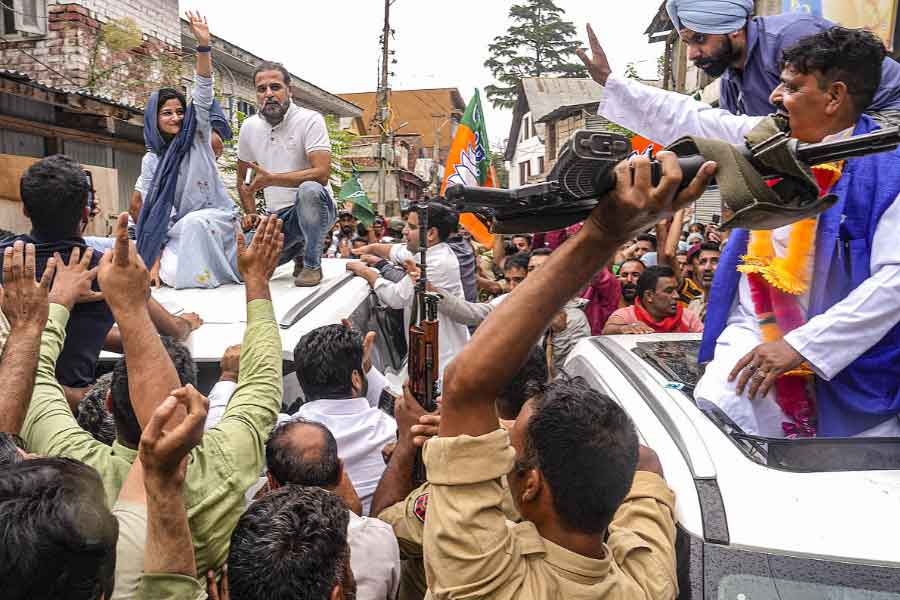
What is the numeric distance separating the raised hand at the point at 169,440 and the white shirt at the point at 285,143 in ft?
12.6

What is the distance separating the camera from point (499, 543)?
136cm

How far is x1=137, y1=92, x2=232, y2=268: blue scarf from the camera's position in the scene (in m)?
4.87

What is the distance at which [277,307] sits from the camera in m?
4.08

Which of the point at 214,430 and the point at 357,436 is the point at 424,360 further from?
the point at 357,436

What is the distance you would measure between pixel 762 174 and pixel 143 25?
14275 mm

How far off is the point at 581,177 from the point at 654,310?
3.86 m

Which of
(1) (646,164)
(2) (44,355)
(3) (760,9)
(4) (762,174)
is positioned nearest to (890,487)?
(4) (762,174)

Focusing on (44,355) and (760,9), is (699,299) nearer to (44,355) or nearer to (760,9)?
(44,355)

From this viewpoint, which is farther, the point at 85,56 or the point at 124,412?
the point at 85,56

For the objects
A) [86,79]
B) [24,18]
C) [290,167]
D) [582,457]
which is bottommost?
[582,457]

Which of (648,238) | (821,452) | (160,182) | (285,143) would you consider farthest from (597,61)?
(648,238)

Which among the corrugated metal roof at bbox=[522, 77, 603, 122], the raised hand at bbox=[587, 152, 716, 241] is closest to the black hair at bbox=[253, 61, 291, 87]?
the raised hand at bbox=[587, 152, 716, 241]

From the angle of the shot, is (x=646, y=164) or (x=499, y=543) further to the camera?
(x=499, y=543)

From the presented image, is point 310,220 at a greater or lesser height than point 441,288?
greater
